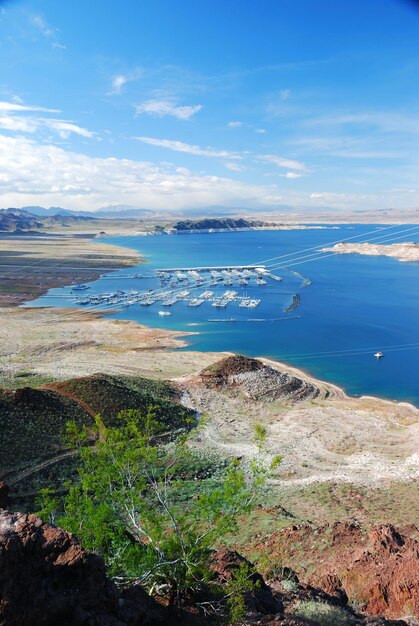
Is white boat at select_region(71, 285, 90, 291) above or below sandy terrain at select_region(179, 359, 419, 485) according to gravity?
above

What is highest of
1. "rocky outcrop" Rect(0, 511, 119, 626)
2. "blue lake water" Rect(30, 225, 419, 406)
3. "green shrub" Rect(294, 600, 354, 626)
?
"rocky outcrop" Rect(0, 511, 119, 626)

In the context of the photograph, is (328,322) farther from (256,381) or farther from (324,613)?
(324,613)

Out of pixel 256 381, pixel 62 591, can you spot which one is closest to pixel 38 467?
pixel 62 591

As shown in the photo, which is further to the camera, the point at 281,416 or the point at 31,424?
the point at 281,416

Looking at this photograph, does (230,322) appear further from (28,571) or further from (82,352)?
(28,571)

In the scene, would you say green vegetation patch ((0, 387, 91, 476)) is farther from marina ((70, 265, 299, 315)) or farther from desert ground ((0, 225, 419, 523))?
marina ((70, 265, 299, 315))

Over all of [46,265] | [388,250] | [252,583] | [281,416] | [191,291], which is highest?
[388,250]

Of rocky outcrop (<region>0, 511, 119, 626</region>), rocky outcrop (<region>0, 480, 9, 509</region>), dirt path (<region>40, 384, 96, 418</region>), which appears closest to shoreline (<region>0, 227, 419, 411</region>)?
dirt path (<region>40, 384, 96, 418</region>)
